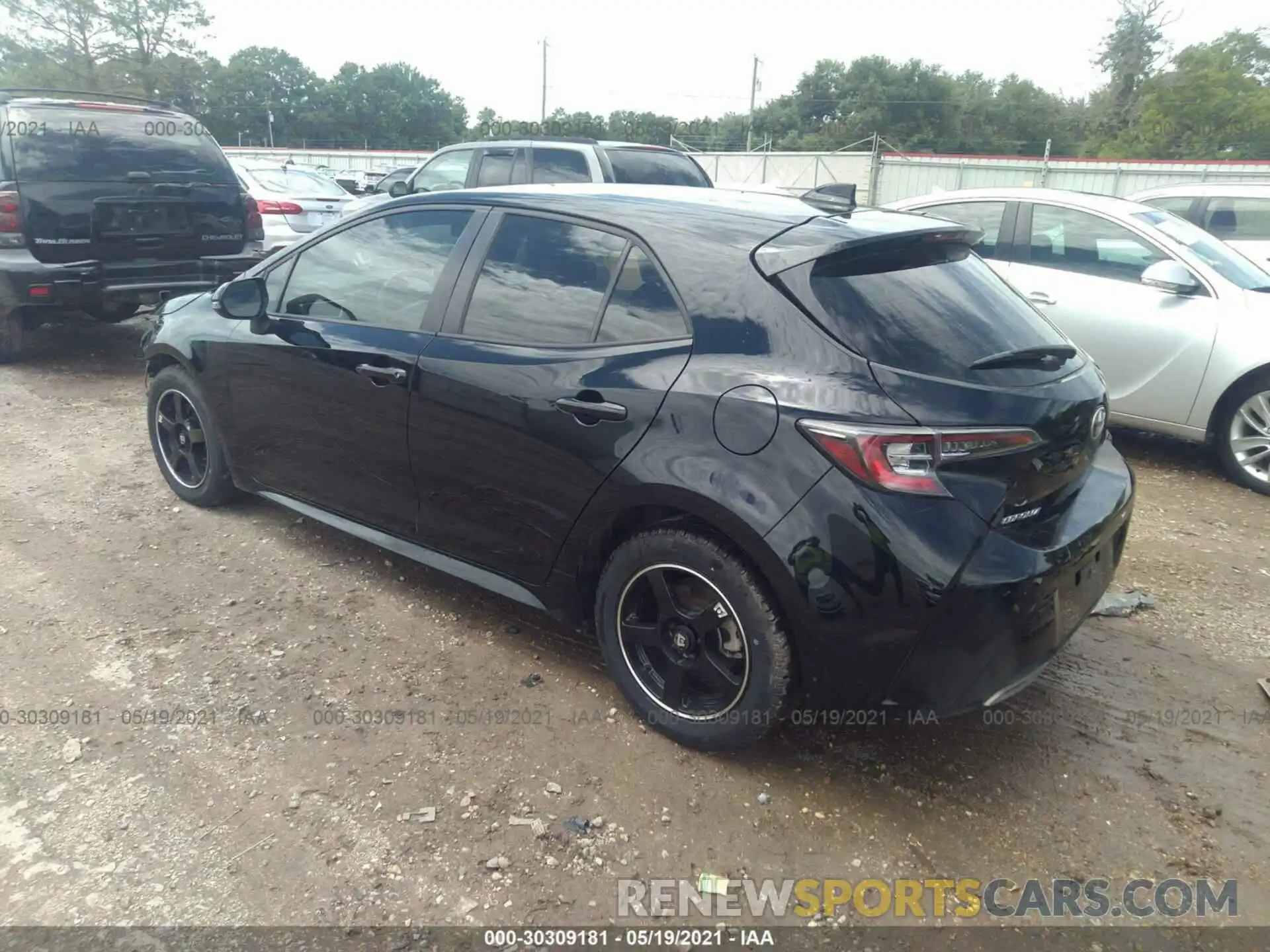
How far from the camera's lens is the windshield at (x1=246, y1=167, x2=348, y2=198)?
38.3ft

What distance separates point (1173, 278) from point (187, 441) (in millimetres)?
5687

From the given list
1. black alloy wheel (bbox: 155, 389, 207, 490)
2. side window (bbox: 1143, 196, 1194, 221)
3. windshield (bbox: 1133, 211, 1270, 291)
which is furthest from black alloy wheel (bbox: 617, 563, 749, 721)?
side window (bbox: 1143, 196, 1194, 221)

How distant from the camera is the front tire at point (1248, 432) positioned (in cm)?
525

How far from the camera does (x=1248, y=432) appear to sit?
5352 millimetres

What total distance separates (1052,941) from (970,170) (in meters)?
25.7

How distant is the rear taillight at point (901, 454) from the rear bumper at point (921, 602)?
0.04 metres

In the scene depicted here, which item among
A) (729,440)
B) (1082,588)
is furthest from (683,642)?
(1082,588)

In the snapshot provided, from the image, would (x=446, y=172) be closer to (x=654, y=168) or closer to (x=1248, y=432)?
(x=654, y=168)

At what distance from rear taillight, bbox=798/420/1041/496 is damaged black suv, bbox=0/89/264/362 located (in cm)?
638

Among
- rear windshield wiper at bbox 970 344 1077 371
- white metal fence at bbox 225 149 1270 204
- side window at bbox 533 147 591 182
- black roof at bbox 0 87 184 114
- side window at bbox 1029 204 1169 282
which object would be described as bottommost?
rear windshield wiper at bbox 970 344 1077 371

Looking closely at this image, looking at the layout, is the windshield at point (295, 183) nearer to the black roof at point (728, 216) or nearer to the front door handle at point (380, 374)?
the front door handle at point (380, 374)

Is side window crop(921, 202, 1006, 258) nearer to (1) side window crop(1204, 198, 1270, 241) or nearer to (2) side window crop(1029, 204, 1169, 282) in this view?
(2) side window crop(1029, 204, 1169, 282)

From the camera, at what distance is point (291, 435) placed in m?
3.85

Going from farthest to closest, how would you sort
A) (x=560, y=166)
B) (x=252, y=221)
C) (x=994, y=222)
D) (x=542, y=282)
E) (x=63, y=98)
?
(x=560, y=166), (x=252, y=221), (x=63, y=98), (x=994, y=222), (x=542, y=282)
